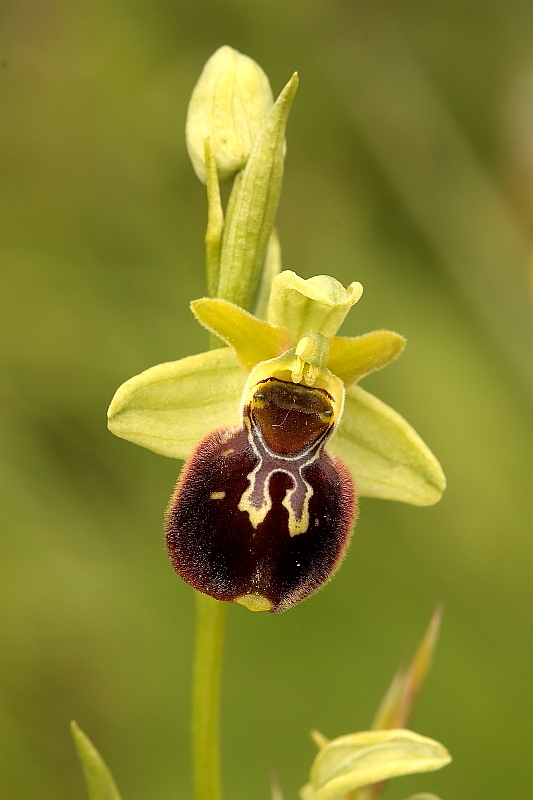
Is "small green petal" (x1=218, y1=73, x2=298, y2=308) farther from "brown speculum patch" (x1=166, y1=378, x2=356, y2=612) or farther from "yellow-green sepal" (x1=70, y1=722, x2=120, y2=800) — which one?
"yellow-green sepal" (x1=70, y1=722, x2=120, y2=800)

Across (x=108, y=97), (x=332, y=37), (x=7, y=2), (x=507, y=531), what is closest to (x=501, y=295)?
(x=507, y=531)

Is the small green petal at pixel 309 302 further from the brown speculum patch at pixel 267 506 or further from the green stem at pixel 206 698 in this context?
the green stem at pixel 206 698

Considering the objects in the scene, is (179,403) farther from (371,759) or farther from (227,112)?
(371,759)

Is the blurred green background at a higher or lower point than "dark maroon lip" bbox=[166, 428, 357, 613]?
higher

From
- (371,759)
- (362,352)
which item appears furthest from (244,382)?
(371,759)

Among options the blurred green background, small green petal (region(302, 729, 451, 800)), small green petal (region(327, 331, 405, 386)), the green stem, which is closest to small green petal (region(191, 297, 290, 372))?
small green petal (region(327, 331, 405, 386))

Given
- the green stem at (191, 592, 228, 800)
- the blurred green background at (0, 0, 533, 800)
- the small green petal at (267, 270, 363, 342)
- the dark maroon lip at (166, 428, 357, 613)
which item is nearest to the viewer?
the dark maroon lip at (166, 428, 357, 613)

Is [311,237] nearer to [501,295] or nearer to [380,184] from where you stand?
[380,184]
